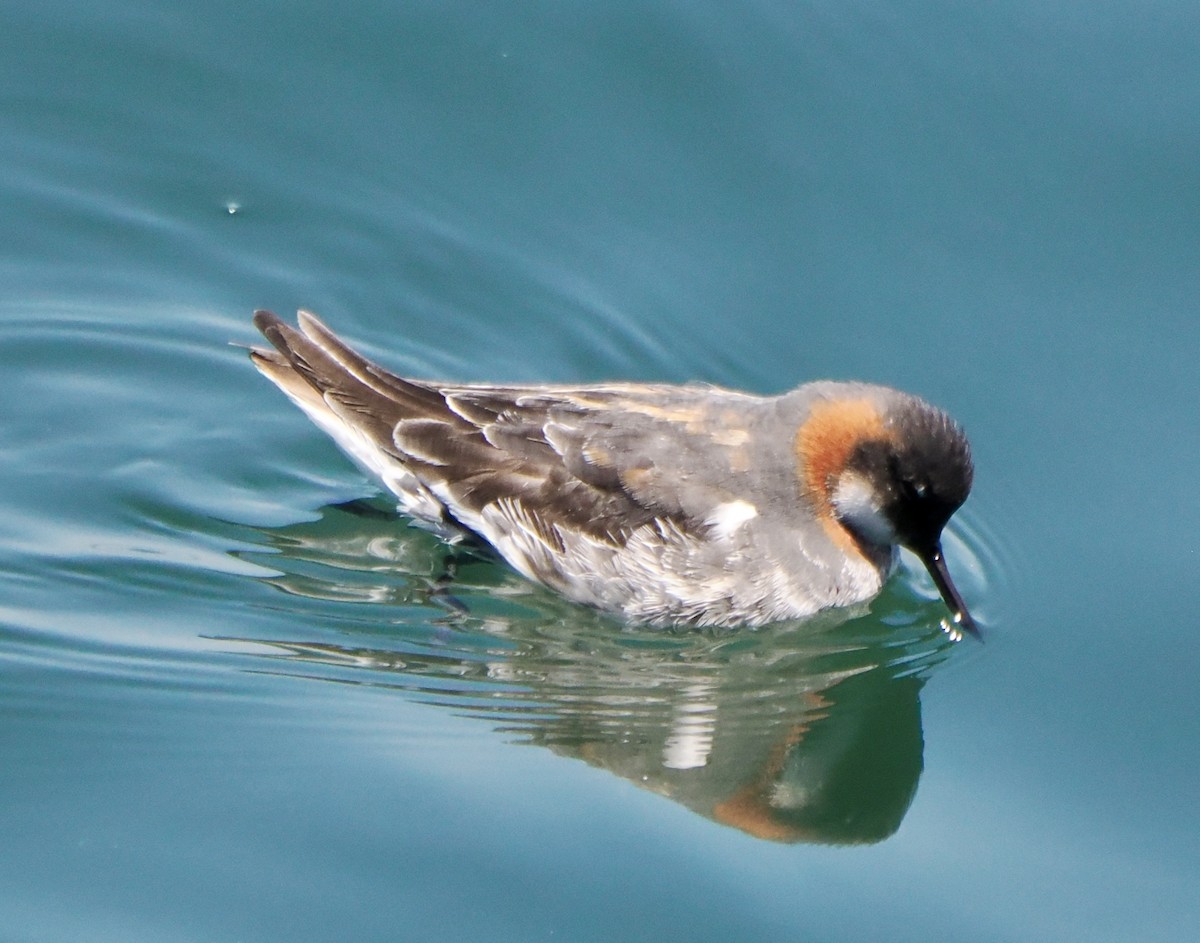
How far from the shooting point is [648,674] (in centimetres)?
822

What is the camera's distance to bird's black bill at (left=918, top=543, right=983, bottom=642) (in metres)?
8.57

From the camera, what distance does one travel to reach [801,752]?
25.7ft

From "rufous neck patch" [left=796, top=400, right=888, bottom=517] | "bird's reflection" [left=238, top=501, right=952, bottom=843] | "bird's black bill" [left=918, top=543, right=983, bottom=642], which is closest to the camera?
"bird's reflection" [left=238, top=501, right=952, bottom=843]

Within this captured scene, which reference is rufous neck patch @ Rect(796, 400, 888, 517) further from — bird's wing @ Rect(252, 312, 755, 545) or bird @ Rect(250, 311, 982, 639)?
bird's wing @ Rect(252, 312, 755, 545)

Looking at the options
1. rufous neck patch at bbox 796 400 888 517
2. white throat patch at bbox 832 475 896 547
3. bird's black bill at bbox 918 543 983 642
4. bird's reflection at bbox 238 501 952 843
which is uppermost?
rufous neck patch at bbox 796 400 888 517

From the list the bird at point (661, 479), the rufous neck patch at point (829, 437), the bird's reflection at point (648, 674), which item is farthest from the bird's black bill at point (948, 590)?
the rufous neck patch at point (829, 437)

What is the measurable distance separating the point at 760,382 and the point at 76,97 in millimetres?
4470

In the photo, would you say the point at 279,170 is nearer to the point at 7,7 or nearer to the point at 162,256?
the point at 162,256

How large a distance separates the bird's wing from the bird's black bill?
3.53 ft

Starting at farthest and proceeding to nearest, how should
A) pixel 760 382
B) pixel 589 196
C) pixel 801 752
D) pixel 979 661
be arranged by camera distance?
pixel 589 196 → pixel 760 382 → pixel 979 661 → pixel 801 752

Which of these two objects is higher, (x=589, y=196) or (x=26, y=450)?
(x=589, y=196)

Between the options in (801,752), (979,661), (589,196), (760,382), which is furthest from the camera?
(589,196)

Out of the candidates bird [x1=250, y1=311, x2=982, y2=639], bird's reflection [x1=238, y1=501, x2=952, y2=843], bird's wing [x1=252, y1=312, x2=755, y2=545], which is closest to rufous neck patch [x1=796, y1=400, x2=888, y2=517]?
bird [x1=250, y1=311, x2=982, y2=639]

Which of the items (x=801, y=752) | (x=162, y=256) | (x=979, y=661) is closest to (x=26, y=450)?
(x=162, y=256)
